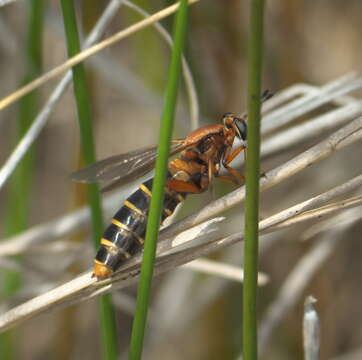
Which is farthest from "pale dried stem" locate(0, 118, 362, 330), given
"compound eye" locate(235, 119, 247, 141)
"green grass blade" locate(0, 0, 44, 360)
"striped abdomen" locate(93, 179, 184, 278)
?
"green grass blade" locate(0, 0, 44, 360)

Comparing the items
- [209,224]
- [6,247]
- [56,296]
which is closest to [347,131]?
[209,224]

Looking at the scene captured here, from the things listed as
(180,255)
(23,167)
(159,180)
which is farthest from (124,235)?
(23,167)

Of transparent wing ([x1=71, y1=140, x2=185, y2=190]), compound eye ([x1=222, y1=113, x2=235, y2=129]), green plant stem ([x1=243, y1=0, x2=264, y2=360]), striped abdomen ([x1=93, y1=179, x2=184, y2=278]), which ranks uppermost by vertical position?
compound eye ([x1=222, y1=113, x2=235, y2=129])

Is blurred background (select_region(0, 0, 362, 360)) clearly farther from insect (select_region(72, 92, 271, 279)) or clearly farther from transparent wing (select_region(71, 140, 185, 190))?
transparent wing (select_region(71, 140, 185, 190))

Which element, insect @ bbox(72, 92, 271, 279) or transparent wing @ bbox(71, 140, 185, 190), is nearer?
insect @ bbox(72, 92, 271, 279)

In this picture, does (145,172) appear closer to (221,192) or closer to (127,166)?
(127,166)

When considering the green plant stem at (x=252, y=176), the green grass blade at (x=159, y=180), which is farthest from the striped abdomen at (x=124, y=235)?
the green plant stem at (x=252, y=176)
